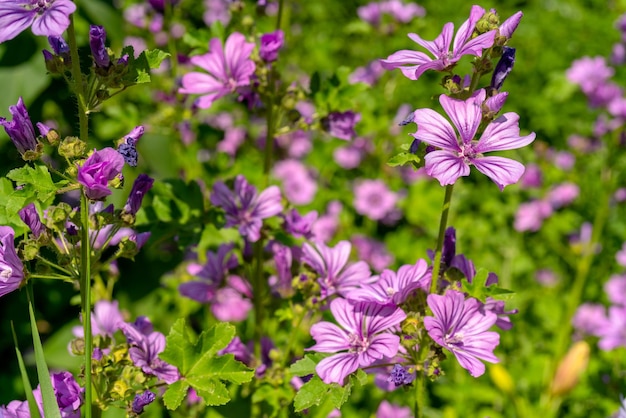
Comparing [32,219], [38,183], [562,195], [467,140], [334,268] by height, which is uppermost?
[467,140]

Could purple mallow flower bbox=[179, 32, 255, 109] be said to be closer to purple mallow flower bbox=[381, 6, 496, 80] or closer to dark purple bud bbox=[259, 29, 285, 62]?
dark purple bud bbox=[259, 29, 285, 62]

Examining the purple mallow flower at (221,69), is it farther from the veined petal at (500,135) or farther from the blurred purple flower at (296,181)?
the blurred purple flower at (296,181)

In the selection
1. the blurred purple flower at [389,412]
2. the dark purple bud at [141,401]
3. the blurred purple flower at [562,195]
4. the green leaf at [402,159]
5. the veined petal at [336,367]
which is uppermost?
the green leaf at [402,159]

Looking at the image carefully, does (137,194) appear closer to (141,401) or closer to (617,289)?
(141,401)

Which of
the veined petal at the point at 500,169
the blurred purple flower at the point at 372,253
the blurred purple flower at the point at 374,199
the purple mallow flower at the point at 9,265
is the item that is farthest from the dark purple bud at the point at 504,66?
the blurred purple flower at the point at 374,199

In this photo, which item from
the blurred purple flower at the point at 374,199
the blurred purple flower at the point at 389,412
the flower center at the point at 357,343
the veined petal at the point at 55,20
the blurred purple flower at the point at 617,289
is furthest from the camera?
the blurred purple flower at the point at 374,199

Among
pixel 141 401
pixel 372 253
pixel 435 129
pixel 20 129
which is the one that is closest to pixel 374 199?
pixel 372 253
